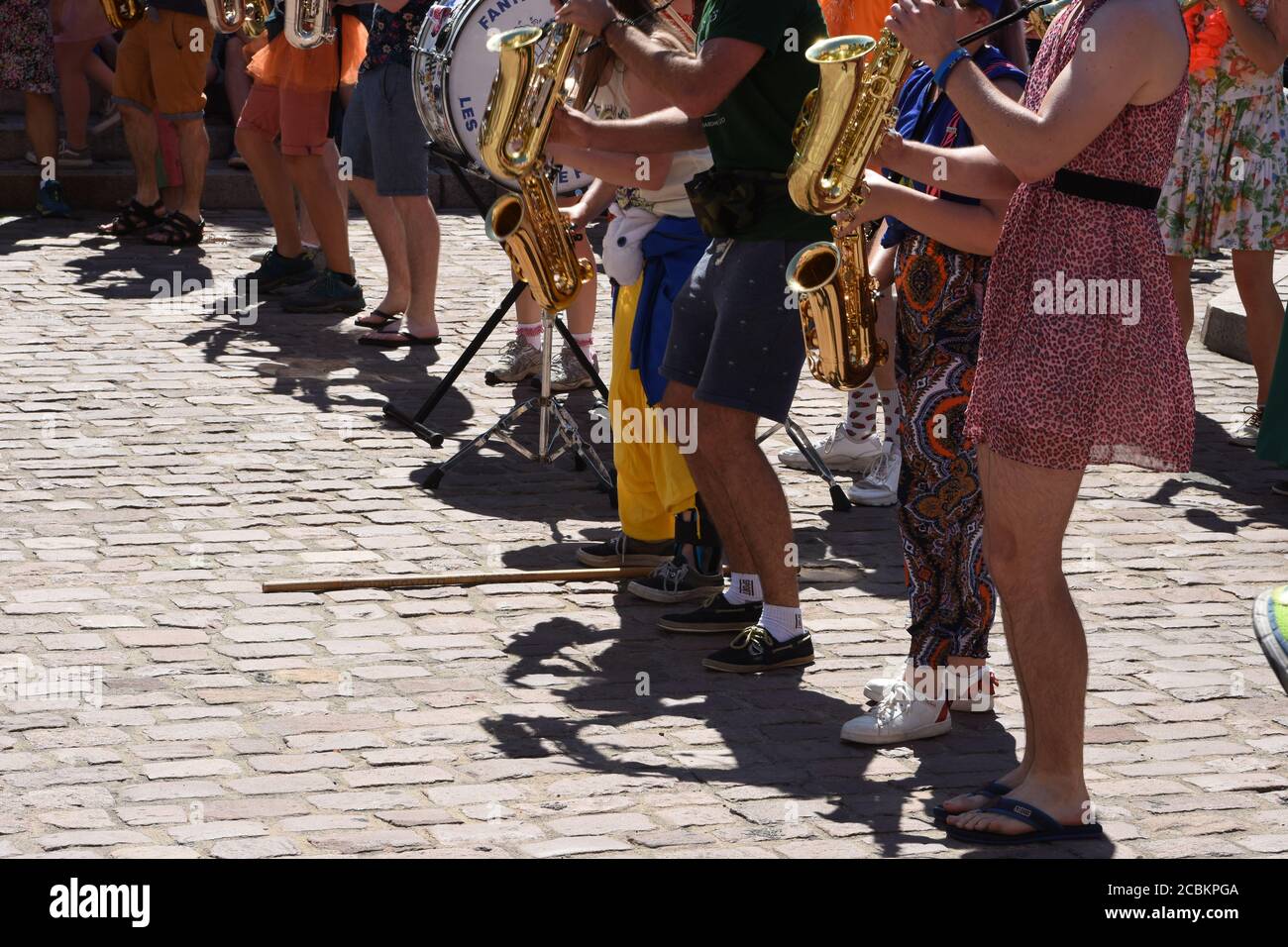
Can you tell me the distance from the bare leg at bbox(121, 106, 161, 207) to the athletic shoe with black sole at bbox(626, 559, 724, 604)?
6104mm

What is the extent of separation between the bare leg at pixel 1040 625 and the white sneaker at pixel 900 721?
50 cm

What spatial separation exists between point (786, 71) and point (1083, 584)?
2.06 metres

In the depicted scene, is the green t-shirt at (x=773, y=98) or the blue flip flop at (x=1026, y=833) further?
the green t-shirt at (x=773, y=98)

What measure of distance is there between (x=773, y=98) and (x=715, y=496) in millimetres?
1143

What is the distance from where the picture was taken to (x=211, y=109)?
493 inches

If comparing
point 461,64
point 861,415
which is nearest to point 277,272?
point 461,64

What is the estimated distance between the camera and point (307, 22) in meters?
8.76

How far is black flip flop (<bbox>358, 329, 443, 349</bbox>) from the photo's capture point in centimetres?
884

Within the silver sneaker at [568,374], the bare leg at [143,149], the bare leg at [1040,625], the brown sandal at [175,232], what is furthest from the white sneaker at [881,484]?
the bare leg at [143,149]

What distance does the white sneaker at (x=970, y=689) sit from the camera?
191 inches

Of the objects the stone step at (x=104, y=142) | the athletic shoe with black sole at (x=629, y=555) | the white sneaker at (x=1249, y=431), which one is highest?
the stone step at (x=104, y=142)

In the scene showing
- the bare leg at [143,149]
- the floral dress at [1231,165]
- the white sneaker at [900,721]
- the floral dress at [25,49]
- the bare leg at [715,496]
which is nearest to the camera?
the white sneaker at [900,721]

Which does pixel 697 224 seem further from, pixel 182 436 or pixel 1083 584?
pixel 182 436

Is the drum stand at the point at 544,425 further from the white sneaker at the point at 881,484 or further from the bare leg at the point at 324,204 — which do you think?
the bare leg at the point at 324,204
